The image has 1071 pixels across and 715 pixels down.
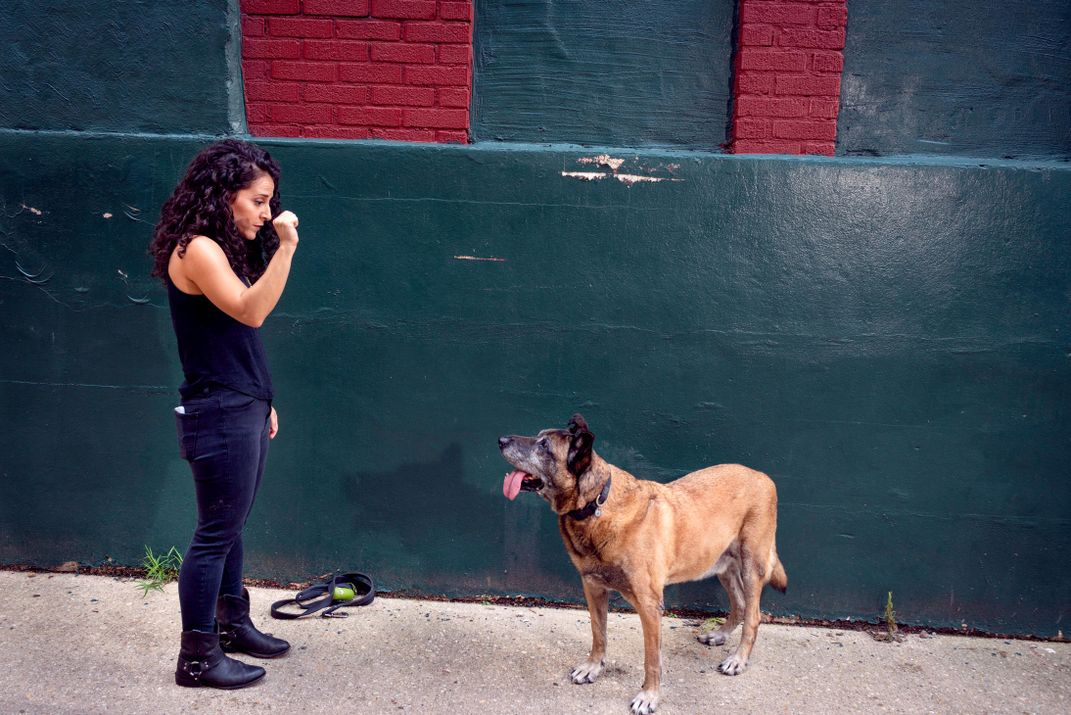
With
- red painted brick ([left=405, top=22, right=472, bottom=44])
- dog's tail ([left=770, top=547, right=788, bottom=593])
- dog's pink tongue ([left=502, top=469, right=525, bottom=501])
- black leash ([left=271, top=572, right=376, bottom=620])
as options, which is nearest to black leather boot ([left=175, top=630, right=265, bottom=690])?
black leash ([left=271, top=572, right=376, bottom=620])

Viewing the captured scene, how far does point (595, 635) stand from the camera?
11.3 ft

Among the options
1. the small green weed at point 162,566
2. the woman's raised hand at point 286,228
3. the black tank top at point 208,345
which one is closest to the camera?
the woman's raised hand at point 286,228

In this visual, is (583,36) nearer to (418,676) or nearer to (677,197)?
(677,197)

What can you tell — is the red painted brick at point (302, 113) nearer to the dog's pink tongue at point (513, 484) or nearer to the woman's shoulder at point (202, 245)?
the woman's shoulder at point (202, 245)

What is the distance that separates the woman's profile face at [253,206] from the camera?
3.03 m

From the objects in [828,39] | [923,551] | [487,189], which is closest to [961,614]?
[923,551]

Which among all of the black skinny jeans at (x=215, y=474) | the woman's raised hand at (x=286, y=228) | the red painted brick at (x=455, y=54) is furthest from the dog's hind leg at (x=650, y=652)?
the red painted brick at (x=455, y=54)

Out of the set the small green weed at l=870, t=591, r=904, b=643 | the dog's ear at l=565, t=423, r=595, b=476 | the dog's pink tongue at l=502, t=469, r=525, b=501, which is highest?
the dog's ear at l=565, t=423, r=595, b=476

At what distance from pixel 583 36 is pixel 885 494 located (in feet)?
9.26

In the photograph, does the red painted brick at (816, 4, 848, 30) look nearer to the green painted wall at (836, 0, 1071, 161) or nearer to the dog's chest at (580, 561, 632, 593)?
the green painted wall at (836, 0, 1071, 161)

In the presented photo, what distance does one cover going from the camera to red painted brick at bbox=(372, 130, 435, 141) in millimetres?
4070

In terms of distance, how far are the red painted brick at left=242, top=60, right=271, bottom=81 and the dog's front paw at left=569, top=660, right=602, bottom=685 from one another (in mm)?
3296

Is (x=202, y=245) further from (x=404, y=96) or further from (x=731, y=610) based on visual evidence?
(x=731, y=610)

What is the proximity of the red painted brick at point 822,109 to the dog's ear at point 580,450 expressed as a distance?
2.10m
